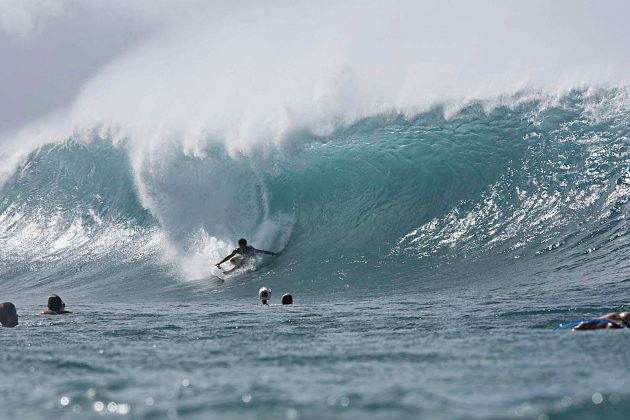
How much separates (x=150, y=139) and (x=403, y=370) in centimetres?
2149

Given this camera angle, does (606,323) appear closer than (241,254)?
Yes

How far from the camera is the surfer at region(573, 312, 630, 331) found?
419 inches

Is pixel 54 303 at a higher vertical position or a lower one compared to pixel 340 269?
higher

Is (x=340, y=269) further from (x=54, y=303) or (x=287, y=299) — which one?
Answer: (x=54, y=303)

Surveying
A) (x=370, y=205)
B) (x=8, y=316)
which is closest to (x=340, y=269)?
(x=370, y=205)

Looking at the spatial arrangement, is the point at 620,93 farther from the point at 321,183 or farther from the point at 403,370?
the point at 403,370

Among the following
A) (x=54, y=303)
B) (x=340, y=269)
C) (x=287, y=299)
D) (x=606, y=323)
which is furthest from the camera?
(x=340, y=269)

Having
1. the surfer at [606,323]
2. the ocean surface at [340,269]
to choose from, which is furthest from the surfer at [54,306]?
the surfer at [606,323]

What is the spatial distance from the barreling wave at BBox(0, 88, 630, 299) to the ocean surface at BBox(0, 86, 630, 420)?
0.08m

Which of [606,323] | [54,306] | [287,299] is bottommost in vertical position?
[606,323]

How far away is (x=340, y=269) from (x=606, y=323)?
32.8 ft

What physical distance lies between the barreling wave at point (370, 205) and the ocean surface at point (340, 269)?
8cm

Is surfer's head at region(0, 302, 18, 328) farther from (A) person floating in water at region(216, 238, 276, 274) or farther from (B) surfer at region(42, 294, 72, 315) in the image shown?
(A) person floating in water at region(216, 238, 276, 274)

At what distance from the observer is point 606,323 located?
10789 mm
